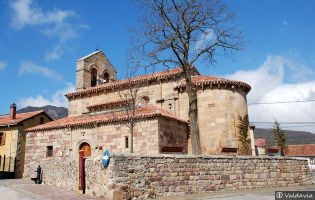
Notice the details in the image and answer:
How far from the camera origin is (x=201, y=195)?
14094 mm

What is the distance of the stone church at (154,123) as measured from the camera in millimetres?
20797

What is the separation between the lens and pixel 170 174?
14008mm

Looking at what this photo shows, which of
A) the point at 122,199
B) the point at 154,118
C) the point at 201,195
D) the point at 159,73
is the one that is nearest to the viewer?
the point at 122,199

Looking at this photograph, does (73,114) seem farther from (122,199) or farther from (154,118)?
(122,199)

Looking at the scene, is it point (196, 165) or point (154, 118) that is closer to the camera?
point (196, 165)

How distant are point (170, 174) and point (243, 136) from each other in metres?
10.0

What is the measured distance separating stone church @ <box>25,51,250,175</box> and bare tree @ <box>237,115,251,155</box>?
15.4 inches

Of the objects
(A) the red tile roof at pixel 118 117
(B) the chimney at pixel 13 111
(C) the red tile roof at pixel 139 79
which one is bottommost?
(A) the red tile roof at pixel 118 117

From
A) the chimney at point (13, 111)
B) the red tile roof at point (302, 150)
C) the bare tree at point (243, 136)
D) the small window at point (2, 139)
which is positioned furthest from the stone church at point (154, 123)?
the red tile roof at point (302, 150)

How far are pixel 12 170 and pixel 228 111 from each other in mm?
20593

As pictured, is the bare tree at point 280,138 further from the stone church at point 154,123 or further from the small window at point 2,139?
the small window at point 2,139

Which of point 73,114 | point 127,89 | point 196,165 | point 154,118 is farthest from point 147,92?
point 196,165

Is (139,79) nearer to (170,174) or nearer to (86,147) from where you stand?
(86,147)

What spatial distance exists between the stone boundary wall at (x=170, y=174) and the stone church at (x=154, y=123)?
10.8 feet
